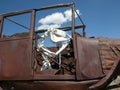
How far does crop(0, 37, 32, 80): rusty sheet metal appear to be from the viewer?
18.3 feet

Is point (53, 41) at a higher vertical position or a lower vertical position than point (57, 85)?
higher

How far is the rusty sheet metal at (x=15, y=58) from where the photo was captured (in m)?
5.59

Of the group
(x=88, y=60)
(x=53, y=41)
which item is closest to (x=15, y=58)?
(x=53, y=41)

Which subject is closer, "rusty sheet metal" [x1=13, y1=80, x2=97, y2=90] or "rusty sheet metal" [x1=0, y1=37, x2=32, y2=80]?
"rusty sheet metal" [x1=13, y1=80, x2=97, y2=90]

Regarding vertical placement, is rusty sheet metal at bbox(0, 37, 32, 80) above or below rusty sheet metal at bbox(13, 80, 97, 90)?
above

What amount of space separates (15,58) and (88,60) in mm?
1626

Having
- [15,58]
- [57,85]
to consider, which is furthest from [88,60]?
[15,58]

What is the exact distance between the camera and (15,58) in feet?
19.0

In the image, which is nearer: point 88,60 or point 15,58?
point 88,60

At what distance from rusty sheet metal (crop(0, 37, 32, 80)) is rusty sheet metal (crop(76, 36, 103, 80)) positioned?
108 cm

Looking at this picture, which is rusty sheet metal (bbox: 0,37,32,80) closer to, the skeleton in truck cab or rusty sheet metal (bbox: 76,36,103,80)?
the skeleton in truck cab

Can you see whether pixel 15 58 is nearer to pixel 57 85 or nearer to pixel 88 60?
pixel 57 85

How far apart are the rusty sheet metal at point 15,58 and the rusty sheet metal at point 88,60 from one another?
108cm

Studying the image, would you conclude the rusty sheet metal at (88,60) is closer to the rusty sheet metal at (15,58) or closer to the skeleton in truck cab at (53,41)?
the skeleton in truck cab at (53,41)
